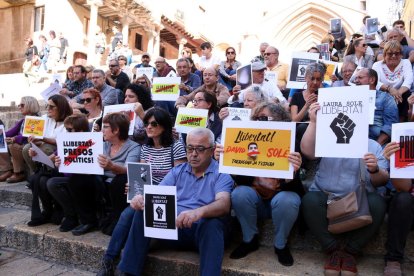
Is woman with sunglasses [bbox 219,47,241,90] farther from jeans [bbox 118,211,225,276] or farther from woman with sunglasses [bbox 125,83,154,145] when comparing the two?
jeans [bbox 118,211,225,276]

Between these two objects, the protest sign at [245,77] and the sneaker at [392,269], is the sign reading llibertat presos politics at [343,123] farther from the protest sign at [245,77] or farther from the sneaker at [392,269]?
the protest sign at [245,77]

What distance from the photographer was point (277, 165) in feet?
8.73

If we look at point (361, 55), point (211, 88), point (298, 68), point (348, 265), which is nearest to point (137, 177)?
point (348, 265)

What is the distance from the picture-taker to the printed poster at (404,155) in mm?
2373

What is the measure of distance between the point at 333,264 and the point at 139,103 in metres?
2.80

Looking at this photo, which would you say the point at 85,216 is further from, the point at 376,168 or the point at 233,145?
the point at 376,168

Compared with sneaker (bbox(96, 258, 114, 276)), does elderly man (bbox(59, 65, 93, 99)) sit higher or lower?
higher

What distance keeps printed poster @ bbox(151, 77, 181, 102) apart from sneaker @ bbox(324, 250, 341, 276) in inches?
132

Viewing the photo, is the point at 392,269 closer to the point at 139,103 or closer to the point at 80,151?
the point at 80,151

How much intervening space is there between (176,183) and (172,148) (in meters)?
0.56

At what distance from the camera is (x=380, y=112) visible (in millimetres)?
3818

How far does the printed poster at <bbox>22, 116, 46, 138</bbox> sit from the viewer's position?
4.41m

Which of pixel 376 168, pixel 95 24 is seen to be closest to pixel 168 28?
pixel 95 24

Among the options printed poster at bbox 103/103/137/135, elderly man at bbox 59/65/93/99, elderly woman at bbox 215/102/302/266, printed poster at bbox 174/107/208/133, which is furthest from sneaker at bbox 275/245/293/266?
elderly man at bbox 59/65/93/99
